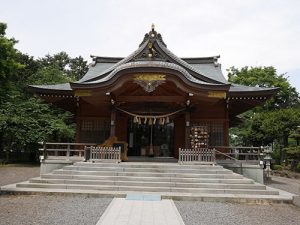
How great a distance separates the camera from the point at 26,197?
933cm

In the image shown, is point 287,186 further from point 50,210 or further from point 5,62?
point 5,62

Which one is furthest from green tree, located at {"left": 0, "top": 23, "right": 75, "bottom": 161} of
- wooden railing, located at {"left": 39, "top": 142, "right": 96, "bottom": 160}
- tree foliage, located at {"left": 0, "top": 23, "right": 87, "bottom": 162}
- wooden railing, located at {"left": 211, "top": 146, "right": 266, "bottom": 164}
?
wooden railing, located at {"left": 211, "top": 146, "right": 266, "bottom": 164}

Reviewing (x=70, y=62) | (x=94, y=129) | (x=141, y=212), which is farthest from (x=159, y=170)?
(x=70, y=62)

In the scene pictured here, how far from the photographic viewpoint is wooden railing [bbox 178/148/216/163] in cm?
1259

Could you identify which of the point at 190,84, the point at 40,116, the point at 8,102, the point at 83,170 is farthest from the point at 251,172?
the point at 8,102

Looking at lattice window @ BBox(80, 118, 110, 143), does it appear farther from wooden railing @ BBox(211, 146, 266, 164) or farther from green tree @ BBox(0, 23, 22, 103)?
wooden railing @ BBox(211, 146, 266, 164)

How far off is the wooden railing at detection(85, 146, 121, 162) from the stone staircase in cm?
76

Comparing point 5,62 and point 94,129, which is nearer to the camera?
point 5,62

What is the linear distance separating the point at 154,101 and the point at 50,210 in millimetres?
8680

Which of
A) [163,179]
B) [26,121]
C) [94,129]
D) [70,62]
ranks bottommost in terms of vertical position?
[163,179]

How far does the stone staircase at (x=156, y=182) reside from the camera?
32.7 ft

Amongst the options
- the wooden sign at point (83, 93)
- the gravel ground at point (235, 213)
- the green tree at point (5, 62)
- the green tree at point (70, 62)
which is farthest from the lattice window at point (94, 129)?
the green tree at point (70, 62)

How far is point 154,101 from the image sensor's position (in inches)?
595

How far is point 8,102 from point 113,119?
15750 millimetres
